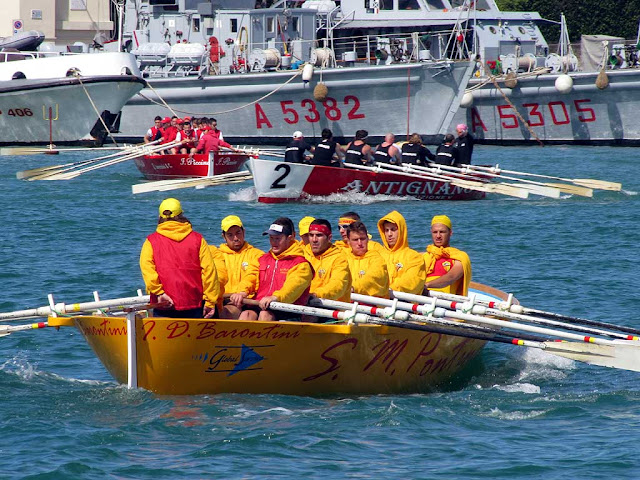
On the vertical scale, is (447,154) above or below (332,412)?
above

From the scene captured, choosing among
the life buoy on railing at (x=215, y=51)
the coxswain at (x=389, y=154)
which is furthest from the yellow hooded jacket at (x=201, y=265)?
the life buoy on railing at (x=215, y=51)

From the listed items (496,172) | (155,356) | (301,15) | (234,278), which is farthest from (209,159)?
(155,356)

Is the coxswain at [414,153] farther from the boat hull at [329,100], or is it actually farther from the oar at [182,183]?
the boat hull at [329,100]

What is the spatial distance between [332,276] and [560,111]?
88.9 feet

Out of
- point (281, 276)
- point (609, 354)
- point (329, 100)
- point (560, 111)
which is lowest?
point (609, 354)

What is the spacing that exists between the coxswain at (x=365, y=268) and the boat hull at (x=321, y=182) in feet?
36.7

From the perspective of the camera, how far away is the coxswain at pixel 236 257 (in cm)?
1010

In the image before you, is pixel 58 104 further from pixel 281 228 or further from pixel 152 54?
pixel 281 228

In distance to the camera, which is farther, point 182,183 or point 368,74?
point 368,74

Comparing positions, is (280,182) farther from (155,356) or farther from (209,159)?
(155,356)

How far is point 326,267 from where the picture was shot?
32.5ft

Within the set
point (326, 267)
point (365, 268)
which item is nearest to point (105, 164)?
point (365, 268)

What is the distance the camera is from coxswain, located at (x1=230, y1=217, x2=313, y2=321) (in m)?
9.38

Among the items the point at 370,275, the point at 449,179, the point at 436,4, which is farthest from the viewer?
the point at 436,4
